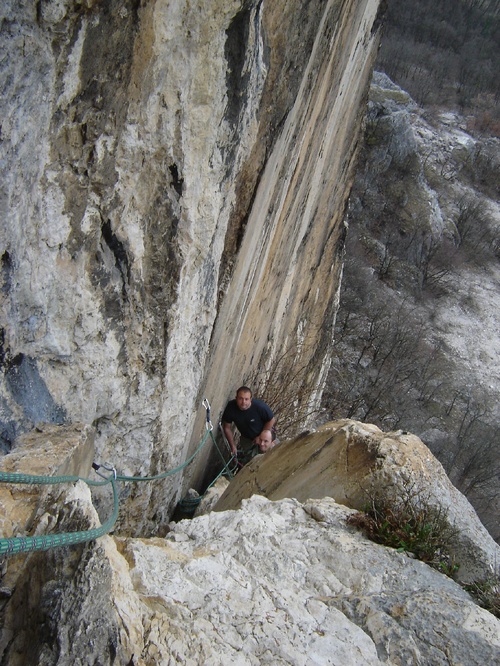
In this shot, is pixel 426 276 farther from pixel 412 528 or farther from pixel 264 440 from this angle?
pixel 412 528

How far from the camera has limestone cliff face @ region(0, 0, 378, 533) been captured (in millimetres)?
2723

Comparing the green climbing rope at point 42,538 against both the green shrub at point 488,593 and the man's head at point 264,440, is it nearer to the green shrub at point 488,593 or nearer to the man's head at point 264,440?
the green shrub at point 488,593

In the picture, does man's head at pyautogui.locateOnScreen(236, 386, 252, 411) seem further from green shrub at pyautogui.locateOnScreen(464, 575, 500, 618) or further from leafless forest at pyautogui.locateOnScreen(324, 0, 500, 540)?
leafless forest at pyautogui.locateOnScreen(324, 0, 500, 540)

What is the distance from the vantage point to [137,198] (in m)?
3.28

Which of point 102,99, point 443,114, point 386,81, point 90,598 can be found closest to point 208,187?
point 102,99

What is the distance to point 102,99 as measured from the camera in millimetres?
2902

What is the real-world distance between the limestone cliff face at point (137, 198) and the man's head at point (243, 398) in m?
0.38

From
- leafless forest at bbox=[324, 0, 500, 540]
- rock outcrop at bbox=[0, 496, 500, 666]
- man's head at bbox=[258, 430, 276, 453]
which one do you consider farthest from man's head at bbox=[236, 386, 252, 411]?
leafless forest at bbox=[324, 0, 500, 540]

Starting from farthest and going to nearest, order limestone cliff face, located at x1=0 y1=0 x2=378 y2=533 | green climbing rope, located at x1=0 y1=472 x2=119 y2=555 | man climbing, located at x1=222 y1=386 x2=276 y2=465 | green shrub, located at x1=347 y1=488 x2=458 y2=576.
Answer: man climbing, located at x1=222 y1=386 x2=276 y2=465 < green shrub, located at x1=347 y1=488 x2=458 y2=576 < limestone cliff face, located at x1=0 y1=0 x2=378 y2=533 < green climbing rope, located at x1=0 y1=472 x2=119 y2=555

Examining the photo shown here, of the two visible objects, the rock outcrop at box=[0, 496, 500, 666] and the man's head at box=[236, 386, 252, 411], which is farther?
the man's head at box=[236, 386, 252, 411]

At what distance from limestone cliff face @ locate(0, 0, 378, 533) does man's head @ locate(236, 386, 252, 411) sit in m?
0.38

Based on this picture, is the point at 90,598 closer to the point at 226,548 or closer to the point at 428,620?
the point at 226,548

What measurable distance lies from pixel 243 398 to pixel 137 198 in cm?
276

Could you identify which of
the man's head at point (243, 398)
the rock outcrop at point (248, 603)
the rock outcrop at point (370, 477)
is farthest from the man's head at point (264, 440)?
the rock outcrop at point (248, 603)
